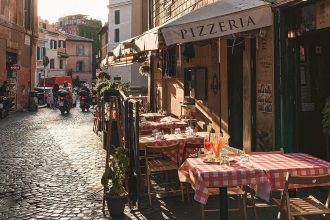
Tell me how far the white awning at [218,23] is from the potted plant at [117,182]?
2308 mm

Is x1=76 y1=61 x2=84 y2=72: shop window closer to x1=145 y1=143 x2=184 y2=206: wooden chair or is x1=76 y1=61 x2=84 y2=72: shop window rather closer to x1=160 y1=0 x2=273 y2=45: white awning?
x1=160 y1=0 x2=273 y2=45: white awning

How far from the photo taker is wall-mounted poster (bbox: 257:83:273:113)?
334 inches

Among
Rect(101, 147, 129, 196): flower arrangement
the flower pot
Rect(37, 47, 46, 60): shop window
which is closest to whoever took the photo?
the flower pot

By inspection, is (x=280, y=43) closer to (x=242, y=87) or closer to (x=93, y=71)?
(x=242, y=87)

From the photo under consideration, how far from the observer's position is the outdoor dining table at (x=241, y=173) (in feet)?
15.6

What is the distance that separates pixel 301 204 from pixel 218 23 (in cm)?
388

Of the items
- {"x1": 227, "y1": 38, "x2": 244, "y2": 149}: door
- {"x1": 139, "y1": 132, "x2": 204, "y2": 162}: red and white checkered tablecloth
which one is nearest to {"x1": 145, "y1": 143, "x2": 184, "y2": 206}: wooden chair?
{"x1": 139, "y1": 132, "x2": 204, "y2": 162}: red and white checkered tablecloth

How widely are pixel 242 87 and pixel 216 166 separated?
5623 mm

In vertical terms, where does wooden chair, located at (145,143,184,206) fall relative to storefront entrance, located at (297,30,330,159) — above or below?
below

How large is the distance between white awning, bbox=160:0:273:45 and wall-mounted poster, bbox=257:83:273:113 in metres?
1.30

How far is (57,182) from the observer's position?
7961 millimetres

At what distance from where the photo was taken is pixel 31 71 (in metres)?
28.7

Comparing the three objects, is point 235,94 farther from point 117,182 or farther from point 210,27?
point 117,182

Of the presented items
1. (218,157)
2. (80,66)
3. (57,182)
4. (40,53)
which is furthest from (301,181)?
(80,66)
